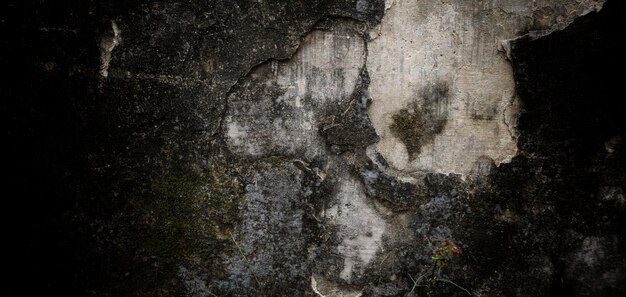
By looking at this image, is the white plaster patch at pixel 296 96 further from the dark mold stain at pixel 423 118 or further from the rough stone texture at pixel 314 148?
the dark mold stain at pixel 423 118

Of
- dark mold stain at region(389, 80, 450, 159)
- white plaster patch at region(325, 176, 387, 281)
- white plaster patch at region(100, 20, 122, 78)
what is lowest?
white plaster patch at region(325, 176, 387, 281)

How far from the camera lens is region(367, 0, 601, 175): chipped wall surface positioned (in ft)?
5.49

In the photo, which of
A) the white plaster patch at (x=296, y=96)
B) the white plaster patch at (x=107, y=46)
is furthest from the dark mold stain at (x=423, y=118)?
the white plaster patch at (x=107, y=46)

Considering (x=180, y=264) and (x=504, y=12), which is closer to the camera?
(x=504, y=12)

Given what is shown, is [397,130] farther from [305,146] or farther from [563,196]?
[563,196]

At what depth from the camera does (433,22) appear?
1.69 metres

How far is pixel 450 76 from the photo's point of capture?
172cm

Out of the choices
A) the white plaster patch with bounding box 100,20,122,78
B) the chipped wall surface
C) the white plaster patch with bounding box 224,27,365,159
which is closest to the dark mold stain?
the chipped wall surface

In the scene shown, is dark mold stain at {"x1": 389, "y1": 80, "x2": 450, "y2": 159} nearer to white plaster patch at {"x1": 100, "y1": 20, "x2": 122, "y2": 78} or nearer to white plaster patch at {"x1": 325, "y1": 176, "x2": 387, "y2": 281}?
white plaster patch at {"x1": 325, "y1": 176, "x2": 387, "y2": 281}

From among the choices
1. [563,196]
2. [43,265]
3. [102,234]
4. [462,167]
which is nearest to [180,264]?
[102,234]

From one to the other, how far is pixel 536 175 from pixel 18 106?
2198 mm

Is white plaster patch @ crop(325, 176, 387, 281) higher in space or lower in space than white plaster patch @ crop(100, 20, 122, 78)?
lower

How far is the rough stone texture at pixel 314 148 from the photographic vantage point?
5.47ft

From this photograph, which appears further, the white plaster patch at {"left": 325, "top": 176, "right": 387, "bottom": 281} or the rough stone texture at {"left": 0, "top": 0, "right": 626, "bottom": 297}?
the white plaster patch at {"left": 325, "top": 176, "right": 387, "bottom": 281}
